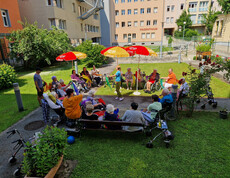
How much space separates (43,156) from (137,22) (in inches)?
1896

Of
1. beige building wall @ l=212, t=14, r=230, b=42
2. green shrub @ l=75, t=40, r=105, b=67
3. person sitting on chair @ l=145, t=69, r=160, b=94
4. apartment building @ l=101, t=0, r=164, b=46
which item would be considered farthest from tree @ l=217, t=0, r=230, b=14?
person sitting on chair @ l=145, t=69, r=160, b=94

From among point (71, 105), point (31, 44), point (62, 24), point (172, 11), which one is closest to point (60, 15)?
point (62, 24)

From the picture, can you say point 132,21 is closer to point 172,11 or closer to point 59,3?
point 172,11

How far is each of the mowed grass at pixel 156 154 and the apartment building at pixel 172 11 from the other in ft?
→ 157

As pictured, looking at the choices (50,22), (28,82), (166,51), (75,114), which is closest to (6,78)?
(28,82)

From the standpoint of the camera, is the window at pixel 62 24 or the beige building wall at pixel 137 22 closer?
the window at pixel 62 24

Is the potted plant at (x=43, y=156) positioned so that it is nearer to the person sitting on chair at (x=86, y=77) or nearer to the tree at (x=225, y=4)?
the person sitting on chair at (x=86, y=77)

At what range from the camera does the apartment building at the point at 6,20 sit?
17828 mm

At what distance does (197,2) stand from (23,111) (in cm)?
5623

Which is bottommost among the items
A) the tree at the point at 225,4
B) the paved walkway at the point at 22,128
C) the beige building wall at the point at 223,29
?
the paved walkway at the point at 22,128

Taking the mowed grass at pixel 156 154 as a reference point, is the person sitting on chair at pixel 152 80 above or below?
above

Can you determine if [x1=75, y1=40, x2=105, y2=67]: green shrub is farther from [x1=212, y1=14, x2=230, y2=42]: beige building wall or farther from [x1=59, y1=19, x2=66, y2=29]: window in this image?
[x1=212, y1=14, x2=230, y2=42]: beige building wall

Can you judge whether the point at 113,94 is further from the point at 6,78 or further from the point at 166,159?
the point at 6,78

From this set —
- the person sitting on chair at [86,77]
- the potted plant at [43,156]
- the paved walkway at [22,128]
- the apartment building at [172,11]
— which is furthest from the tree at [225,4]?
the potted plant at [43,156]
